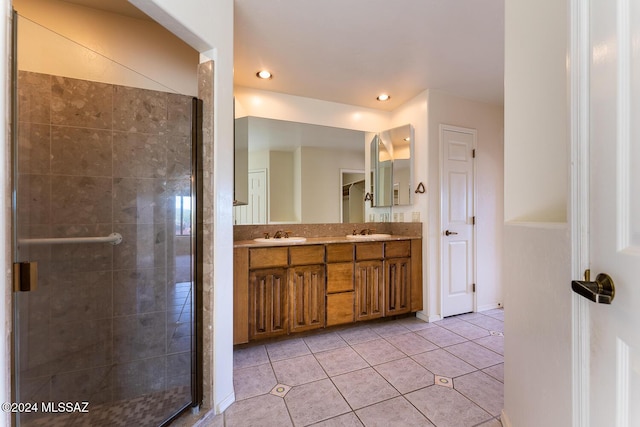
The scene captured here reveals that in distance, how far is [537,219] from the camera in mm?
1134

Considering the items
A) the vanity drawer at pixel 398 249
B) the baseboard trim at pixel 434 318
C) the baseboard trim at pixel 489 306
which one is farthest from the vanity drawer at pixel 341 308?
the baseboard trim at pixel 489 306

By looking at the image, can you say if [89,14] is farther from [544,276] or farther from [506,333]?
[506,333]

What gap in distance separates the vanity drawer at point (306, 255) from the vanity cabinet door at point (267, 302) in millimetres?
129

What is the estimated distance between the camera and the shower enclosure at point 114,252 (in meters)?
1.30

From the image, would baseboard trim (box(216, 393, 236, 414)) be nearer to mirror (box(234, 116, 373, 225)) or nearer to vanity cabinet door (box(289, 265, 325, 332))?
vanity cabinet door (box(289, 265, 325, 332))

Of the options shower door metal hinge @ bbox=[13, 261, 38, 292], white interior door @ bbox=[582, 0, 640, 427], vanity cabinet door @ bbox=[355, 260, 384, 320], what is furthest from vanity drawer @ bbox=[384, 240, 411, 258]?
shower door metal hinge @ bbox=[13, 261, 38, 292]

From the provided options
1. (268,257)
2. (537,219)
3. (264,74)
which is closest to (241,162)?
(264,74)

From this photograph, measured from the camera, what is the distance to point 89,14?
63.1 inches

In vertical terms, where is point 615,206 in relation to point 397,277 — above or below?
above

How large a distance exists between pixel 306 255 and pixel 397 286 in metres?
1.05

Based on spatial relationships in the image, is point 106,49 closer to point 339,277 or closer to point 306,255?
point 306,255

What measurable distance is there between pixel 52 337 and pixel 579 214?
2.25m

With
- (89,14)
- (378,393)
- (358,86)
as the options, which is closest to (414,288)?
(378,393)

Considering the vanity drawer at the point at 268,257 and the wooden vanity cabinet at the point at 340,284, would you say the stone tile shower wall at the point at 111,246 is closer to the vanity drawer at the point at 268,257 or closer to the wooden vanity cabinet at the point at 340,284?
the vanity drawer at the point at 268,257
